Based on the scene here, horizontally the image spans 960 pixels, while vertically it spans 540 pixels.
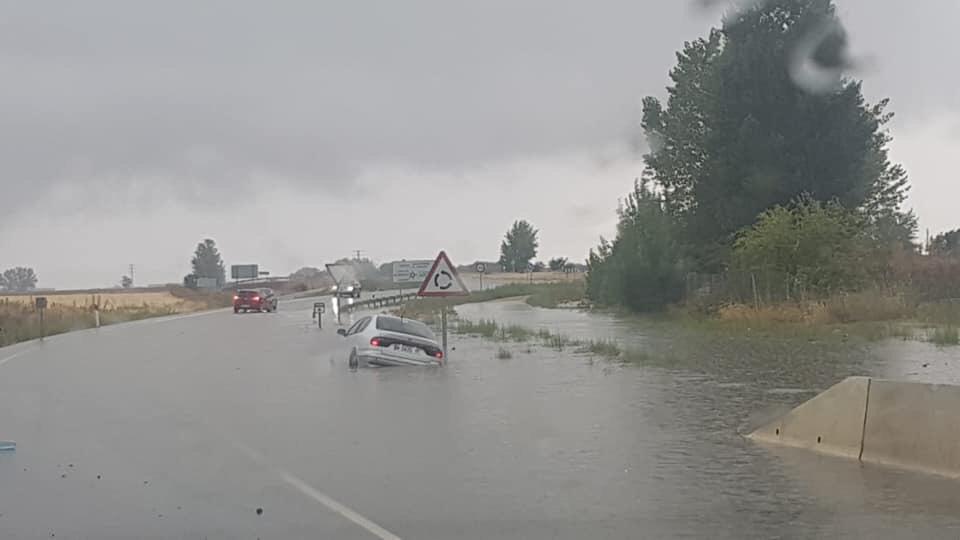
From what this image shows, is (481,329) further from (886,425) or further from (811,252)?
(886,425)

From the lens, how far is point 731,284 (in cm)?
4225

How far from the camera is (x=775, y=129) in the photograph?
44875 millimetres

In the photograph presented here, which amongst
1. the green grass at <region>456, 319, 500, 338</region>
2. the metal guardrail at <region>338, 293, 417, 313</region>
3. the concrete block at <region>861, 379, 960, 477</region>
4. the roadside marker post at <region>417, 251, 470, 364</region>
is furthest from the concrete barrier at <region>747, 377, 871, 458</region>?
the metal guardrail at <region>338, 293, 417, 313</region>

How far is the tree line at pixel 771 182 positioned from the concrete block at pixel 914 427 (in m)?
27.3

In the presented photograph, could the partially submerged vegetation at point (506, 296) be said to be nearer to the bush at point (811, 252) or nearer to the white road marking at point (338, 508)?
the bush at point (811, 252)

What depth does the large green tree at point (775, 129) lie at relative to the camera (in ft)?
145

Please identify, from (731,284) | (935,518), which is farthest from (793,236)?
(935,518)

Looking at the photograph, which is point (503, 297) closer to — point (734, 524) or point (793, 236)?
point (793, 236)

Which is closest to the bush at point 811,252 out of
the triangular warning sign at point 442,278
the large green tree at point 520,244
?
the triangular warning sign at point 442,278

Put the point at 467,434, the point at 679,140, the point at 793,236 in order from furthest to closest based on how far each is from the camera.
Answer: the point at 679,140, the point at 793,236, the point at 467,434

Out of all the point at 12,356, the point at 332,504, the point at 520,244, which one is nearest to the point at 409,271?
the point at 12,356

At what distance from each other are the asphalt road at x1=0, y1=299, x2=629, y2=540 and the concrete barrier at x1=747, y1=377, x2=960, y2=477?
3.05m

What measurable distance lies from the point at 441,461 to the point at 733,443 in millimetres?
3356

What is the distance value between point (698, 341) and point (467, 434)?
58.4ft
